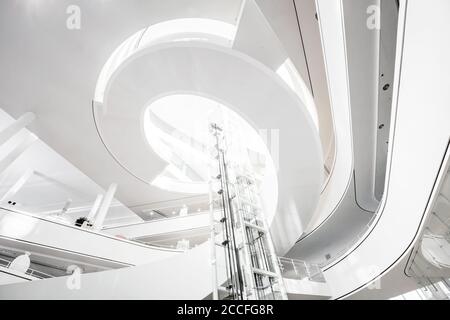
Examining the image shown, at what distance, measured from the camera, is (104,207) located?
9.80m

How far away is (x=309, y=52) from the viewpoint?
7.46m

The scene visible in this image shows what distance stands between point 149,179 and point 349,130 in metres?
8.16

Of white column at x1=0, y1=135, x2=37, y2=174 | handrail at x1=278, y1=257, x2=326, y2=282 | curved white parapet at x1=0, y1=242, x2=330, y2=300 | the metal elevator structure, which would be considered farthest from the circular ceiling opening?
white column at x1=0, y1=135, x2=37, y2=174

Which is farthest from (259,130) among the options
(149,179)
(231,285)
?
(149,179)

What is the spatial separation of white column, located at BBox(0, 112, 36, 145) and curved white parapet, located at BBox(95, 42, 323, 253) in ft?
7.75

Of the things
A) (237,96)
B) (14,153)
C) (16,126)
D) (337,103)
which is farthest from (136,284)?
(337,103)

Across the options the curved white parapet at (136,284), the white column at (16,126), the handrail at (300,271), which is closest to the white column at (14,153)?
the white column at (16,126)

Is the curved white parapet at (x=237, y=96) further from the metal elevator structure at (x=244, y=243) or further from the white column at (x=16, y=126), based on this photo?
the white column at (x=16, y=126)

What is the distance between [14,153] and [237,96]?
7942mm

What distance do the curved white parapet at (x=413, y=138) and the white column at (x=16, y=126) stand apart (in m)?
10.1

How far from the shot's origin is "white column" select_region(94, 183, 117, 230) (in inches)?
363

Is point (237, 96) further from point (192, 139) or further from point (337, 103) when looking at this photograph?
point (192, 139)

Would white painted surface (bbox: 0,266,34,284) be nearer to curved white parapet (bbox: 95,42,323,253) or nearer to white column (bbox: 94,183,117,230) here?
white column (bbox: 94,183,117,230)
